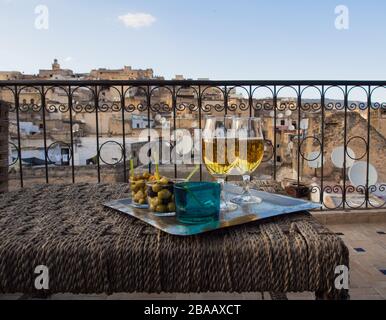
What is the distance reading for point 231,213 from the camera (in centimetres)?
83

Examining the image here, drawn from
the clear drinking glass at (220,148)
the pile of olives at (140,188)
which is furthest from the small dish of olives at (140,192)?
the clear drinking glass at (220,148)

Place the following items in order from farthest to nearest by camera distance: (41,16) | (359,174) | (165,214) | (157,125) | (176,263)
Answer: (157,125), (359,174), (41,16), (165,214), (176,263)

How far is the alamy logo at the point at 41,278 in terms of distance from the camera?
0.66m

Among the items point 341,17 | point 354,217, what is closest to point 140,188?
point 341,17

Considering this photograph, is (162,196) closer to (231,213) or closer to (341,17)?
(231,213)

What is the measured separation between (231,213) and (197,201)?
0.40ft

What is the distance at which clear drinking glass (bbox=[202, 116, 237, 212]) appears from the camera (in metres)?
0.87

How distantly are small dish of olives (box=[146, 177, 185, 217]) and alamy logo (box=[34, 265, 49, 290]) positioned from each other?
26 cm

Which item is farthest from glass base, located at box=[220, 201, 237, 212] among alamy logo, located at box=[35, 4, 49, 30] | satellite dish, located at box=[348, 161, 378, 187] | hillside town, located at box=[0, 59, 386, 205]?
satellite dish, located at box=[348, 161, 378, 187]

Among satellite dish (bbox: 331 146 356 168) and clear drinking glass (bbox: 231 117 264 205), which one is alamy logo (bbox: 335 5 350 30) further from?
clear drinking glass (bbox: 231 117 264 205)

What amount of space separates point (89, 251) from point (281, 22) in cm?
1077

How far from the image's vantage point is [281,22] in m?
10.3

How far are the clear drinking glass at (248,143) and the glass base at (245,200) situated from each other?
1 centimetres

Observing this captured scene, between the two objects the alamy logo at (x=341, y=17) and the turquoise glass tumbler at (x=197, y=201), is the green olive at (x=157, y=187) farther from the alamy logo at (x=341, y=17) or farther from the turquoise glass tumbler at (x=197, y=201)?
the alamy logo at (x=341, y=17)
